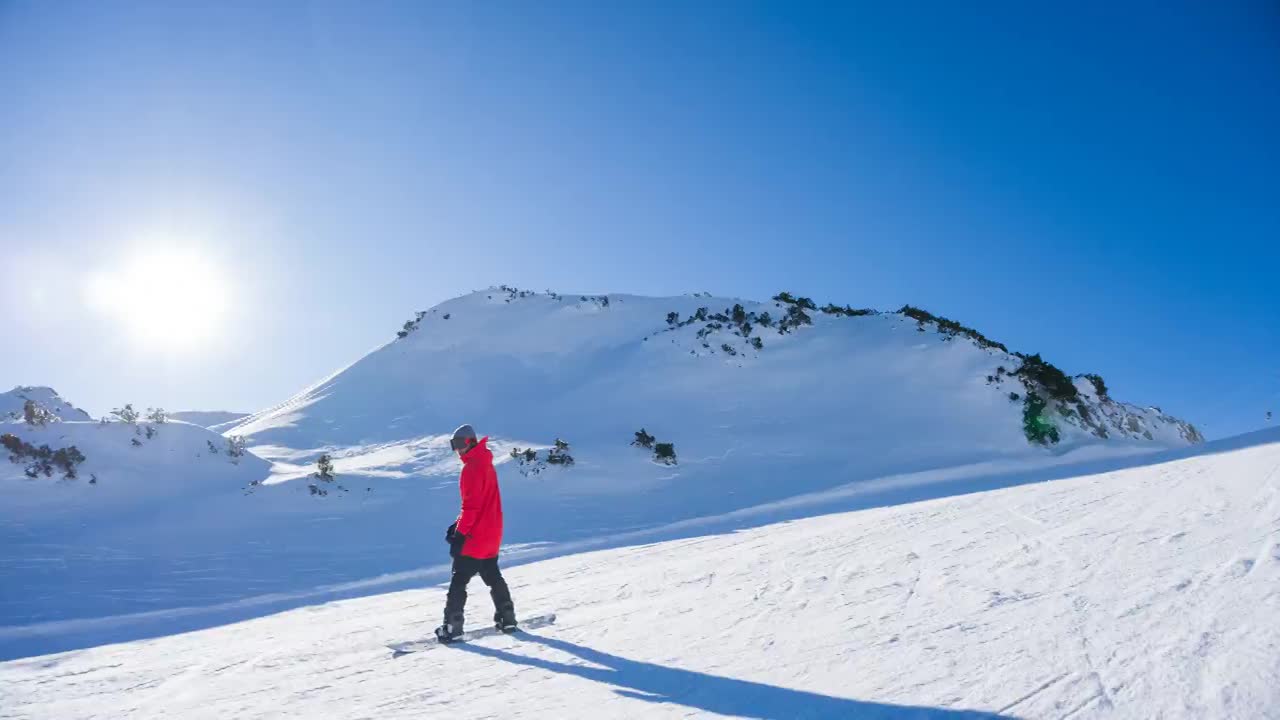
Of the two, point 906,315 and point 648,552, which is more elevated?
point 906,315

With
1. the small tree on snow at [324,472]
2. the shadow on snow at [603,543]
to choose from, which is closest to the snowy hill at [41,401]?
the small tree on snow at [324,472]

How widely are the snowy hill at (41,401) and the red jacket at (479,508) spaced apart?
37.9m

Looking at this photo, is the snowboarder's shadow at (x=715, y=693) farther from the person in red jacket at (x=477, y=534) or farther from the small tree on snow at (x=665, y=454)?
the small tree on snow at (x=665, y=454)

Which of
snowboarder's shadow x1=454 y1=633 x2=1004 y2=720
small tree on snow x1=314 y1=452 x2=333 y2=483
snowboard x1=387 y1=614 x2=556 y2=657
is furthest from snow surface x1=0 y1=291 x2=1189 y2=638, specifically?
snowboarder's shadow x1=454 y1=633 x2=1004 y2=720

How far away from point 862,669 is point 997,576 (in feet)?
8.10

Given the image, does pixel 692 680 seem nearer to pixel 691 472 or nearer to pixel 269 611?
pixel 269 611

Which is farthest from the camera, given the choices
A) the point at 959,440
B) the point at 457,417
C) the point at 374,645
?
the point at 457,417

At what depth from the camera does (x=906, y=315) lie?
3017cm

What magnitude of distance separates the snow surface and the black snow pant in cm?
422

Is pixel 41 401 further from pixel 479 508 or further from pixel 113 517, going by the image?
pixel 479 508

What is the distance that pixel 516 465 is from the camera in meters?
17.5

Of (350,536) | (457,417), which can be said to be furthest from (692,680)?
(457,417)

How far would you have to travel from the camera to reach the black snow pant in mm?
6234

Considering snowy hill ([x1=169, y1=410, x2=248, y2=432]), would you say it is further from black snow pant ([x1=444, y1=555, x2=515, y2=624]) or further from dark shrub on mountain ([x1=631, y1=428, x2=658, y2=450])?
black snow pant ([x1=444, y1=555, x2=515, y2=624])
